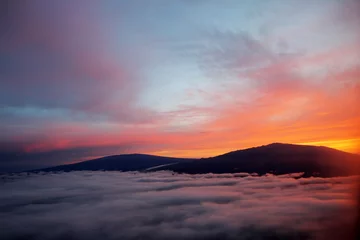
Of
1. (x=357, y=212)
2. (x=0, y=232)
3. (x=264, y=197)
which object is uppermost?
(x=357, y=212)

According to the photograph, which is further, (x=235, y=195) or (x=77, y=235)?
(x=235, y=195)

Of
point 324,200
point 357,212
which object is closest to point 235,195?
point 324,200

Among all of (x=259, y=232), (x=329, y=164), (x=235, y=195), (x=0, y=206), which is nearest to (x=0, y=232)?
(x=0, y=206)

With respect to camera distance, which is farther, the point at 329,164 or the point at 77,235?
the point at 329,164

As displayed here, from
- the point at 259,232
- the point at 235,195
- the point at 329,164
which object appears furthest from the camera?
the point at 329,164

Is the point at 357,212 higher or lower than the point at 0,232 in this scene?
higher

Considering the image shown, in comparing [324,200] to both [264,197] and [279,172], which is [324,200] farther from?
[279,172]

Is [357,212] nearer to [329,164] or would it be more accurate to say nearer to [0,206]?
[0,206]

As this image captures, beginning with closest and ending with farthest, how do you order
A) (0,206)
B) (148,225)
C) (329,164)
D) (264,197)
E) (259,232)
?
1. (259,232)
2. (148,225)
3. (264,197)
4. (0,206)
5. (329,164)

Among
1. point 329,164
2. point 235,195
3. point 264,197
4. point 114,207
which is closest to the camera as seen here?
point 264,197
